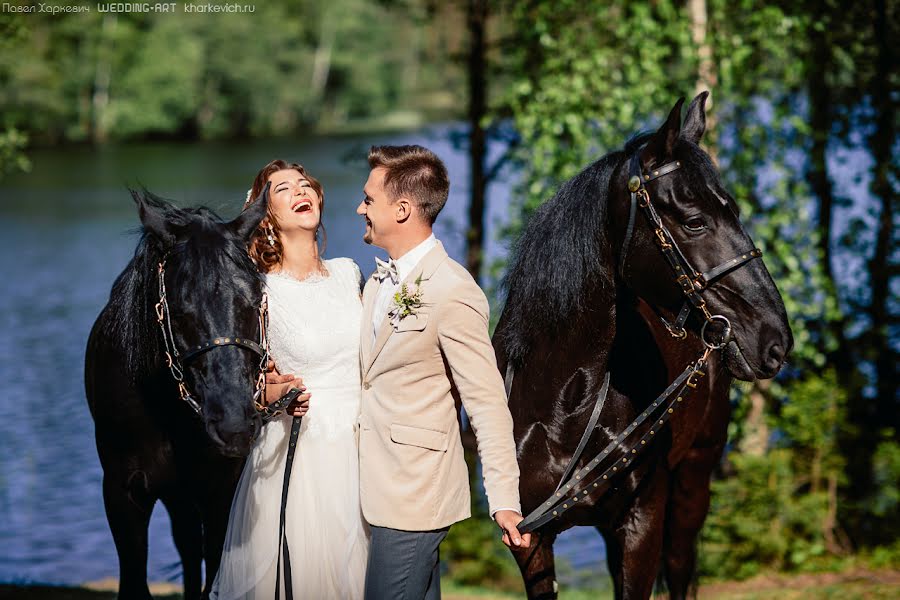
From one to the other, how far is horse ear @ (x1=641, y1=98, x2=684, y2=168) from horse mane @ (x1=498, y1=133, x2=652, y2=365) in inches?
6.0

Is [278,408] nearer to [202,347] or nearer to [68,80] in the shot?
[202,347]

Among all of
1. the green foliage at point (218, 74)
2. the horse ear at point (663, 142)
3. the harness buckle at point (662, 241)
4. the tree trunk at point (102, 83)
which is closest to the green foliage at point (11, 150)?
the horse ear at point (663, 142)

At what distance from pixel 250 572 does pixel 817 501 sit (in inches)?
244

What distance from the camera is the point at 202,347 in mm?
3299

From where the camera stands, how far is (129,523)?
13.2ft

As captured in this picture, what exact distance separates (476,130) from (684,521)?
220 inches

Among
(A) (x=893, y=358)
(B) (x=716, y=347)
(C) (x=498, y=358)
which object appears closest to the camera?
(B) (x=716, y=347)

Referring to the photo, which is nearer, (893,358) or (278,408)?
(278,408)

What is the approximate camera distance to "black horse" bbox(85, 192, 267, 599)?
10.8 feet

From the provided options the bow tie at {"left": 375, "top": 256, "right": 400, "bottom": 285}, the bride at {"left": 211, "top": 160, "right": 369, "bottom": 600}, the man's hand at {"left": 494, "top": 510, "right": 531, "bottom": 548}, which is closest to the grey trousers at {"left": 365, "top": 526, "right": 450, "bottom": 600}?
the man's hand at {"left": 494, "top": 510, "right": 531, "bottom": 548}

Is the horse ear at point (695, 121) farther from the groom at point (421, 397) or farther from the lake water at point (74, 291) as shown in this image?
the lake water at point (74, 291)

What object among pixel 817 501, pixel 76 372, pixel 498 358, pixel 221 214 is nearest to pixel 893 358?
pixel 817 501

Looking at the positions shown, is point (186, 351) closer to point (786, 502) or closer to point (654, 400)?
point (654, 400)

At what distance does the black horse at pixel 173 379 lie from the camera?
10.8 ft
